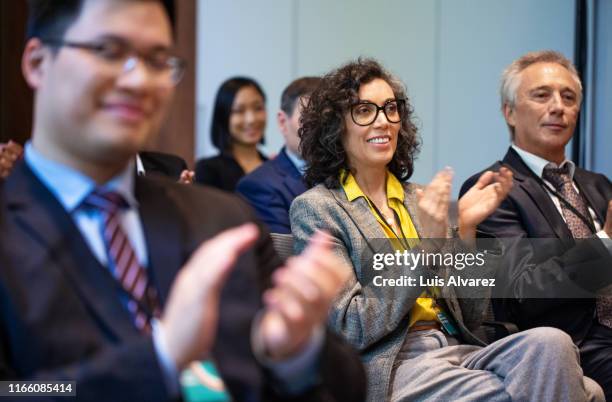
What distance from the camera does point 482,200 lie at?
217 cm

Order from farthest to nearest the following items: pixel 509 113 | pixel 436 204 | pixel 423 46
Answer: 1. pixel 423 46
2. pixel 509 113
3. pixel 436 204

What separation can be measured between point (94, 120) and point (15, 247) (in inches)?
7.8

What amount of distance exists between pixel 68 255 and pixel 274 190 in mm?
2025

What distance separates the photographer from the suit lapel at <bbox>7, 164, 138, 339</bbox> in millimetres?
1021

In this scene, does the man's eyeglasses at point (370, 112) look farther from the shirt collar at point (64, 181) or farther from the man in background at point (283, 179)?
the shirt collar at point (64, 181)

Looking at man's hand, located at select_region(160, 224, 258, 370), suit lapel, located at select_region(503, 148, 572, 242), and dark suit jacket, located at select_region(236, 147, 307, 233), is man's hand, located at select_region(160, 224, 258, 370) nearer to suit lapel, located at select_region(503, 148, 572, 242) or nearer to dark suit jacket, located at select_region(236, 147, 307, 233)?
suit lapel, located at select_region(503, 148, 572, 242)

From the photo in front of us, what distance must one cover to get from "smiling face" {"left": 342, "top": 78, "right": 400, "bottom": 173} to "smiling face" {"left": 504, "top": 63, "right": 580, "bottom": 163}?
593mm

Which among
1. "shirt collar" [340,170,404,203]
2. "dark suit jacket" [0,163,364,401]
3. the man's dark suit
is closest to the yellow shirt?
"shirt collar" [340,170,404,203]

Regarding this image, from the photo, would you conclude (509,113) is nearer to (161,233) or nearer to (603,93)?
(603,93)

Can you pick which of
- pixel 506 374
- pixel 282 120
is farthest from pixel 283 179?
pixel 506 374

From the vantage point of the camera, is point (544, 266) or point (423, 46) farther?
point (423, 46)

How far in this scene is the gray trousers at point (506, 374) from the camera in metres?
2.05

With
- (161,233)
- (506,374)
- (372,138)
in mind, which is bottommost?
(506,374)

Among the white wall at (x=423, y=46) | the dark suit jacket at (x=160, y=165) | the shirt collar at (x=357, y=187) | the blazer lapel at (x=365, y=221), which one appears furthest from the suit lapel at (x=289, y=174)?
the white wall at (x=423, y=46)
